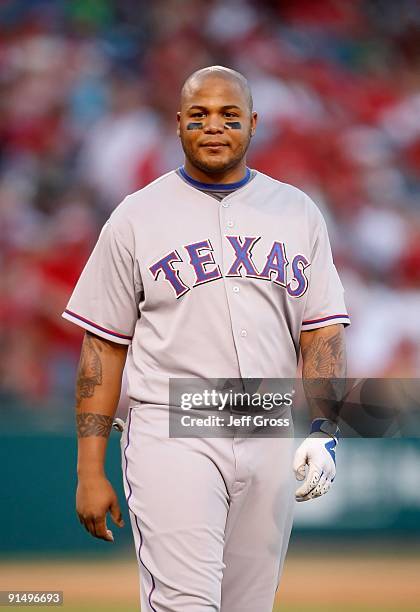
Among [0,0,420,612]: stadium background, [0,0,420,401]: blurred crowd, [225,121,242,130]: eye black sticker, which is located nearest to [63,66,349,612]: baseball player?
[225,121,242,130]: eye black sticker

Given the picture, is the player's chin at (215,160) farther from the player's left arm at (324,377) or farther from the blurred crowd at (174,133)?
the blurred crowd at (174,133)

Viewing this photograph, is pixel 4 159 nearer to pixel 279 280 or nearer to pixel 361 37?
pixel 361 37

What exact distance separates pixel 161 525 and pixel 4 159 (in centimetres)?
516

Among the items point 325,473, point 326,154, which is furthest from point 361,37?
point 325,473

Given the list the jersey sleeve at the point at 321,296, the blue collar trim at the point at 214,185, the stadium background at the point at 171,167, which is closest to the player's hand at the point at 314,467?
the jersey sleeve at the point at 321,296

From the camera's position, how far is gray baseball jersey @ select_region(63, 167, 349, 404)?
2.92m

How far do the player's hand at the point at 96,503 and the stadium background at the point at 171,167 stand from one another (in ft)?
10.4

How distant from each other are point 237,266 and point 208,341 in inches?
8.6

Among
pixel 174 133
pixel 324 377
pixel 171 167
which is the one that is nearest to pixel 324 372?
pixel 324 377

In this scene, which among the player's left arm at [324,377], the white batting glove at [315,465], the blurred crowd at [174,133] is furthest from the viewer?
the blurred crowd at [174,133]

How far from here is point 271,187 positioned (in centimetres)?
317

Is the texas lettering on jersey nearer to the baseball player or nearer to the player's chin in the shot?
the baseball player

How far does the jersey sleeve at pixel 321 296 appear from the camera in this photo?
3084 millimetres

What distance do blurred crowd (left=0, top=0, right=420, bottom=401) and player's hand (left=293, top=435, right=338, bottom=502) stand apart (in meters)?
4.20
